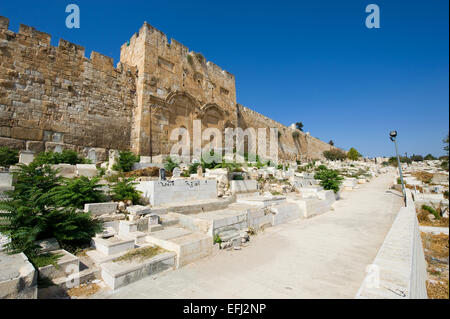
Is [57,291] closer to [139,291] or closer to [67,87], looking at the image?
[139,291]

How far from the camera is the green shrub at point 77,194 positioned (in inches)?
183

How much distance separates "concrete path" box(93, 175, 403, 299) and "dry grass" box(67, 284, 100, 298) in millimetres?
155

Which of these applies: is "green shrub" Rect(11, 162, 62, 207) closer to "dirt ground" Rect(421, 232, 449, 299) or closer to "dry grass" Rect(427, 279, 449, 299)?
"dry grass" Rect(427, 279, 449, 299)

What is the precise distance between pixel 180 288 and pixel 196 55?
1643cm

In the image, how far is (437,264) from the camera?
637 centimetres

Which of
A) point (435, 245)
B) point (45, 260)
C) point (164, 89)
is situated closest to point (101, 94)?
point (164, 89)

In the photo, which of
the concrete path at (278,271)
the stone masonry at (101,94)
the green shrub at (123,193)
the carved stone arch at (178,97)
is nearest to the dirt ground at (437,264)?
the concrete path at (278,271)

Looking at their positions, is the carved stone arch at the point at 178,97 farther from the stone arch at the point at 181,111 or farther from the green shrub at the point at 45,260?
the green shrub at the point at 45,260

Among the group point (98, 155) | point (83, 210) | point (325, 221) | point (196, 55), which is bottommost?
point (325, 221)

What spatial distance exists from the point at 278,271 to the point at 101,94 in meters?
12.0

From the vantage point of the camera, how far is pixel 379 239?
231 inches

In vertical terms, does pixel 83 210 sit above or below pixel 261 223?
above

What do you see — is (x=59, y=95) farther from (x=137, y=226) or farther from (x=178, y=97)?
(x=137, y=226)

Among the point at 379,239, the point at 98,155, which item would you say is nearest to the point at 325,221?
the point at 379,239
